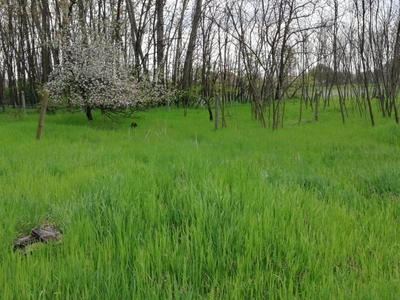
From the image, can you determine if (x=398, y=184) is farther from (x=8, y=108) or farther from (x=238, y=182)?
(x=8, y=108)

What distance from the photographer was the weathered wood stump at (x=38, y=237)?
6.57ft

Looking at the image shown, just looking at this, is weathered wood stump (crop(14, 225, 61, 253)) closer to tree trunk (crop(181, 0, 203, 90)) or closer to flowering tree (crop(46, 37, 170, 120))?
flowering tree (crop(46, 37, 170, 120))

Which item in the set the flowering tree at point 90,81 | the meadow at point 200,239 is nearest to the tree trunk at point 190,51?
the flowering tree at point 90,81

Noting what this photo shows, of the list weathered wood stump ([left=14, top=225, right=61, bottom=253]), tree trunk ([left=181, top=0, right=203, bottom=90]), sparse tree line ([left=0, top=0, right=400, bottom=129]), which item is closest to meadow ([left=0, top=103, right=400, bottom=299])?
weathered wood stump ([left=14, top=225, right=61, bottom=253])

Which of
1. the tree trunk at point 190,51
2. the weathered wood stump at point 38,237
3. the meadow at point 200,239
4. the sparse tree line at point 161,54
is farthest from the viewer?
the tree trunk at point 190,51

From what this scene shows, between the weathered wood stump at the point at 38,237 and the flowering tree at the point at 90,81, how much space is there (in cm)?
1057

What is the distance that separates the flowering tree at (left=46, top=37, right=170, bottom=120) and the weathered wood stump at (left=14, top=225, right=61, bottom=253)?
416 inches

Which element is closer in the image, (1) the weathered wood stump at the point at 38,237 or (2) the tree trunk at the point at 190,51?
(1) the weathered wood stump at the point at 38,237

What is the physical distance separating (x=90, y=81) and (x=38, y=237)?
11.7 meters

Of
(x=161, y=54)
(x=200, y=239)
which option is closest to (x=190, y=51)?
(x=161, y=54)

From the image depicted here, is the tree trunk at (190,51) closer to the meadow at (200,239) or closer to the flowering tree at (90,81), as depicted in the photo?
the flowering tree at (90,81)

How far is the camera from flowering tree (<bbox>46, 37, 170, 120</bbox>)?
12289mm

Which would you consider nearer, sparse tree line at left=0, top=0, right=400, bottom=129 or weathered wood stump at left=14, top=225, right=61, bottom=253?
weathered wood stump at left=14, top=225, right=61, bottom=253

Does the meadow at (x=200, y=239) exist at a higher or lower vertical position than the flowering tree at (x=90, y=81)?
lower
